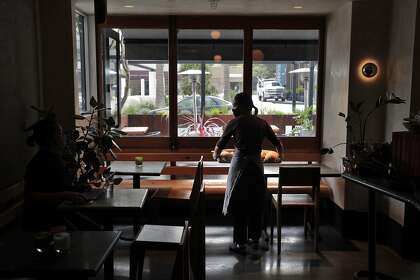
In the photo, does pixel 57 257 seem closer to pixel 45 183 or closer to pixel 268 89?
pixel 45 183

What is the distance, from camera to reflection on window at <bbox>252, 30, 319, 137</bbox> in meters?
5.61

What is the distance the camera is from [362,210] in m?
4.67

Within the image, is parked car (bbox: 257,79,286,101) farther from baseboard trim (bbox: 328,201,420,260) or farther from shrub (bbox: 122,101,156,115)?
baseboard trim (bbox: 328,201,420,260)

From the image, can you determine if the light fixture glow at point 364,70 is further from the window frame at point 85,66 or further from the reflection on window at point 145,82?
the window frame at point 85,66

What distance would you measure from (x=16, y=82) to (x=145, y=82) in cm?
211

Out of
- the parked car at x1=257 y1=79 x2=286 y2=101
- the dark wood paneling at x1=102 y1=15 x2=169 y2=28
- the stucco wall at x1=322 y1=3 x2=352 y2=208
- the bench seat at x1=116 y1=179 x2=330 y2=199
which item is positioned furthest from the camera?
the parked car at x1=257 y1=79 x2=286 y2=101

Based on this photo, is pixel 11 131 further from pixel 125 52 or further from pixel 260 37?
pixel 260 37

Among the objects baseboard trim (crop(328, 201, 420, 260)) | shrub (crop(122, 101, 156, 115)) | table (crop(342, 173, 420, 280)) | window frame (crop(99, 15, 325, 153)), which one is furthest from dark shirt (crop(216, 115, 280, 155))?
shrub (crop(122, 101, 156, 115))

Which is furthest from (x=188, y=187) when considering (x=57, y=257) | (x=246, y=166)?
(x=57, y=257)

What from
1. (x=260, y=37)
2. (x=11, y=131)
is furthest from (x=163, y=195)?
(x=260, y=37)

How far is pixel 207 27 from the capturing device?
5.52 metres

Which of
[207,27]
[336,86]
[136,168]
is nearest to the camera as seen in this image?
[136,168]

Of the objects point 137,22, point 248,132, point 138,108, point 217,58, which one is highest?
point 137,22

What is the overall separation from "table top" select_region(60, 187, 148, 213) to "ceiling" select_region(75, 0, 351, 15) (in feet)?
7.53
